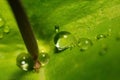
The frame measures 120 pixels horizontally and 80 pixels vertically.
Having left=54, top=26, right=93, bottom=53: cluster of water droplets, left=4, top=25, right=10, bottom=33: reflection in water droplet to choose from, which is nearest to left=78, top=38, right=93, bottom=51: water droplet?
left=54, top=26, right=93, bottom=53: cluster of water droplets

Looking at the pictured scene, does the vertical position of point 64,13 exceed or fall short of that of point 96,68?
it exceeds it

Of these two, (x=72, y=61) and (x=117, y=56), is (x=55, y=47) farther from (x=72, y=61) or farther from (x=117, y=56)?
(x=117, y=56)

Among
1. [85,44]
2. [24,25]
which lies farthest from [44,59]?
[24,25]

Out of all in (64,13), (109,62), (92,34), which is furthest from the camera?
(64,13)

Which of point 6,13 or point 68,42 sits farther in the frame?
point 6,13

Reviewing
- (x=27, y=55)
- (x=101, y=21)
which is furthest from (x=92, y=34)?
(x=27, y=55)

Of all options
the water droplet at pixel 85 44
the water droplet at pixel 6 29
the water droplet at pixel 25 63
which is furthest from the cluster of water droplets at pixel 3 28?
the water droplet at pixel 85 44

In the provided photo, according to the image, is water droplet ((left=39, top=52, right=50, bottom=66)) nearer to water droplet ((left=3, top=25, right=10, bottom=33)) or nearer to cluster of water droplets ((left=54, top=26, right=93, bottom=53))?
cluster of water droplets ((left=54, top=26, right=93, bottom=53))
